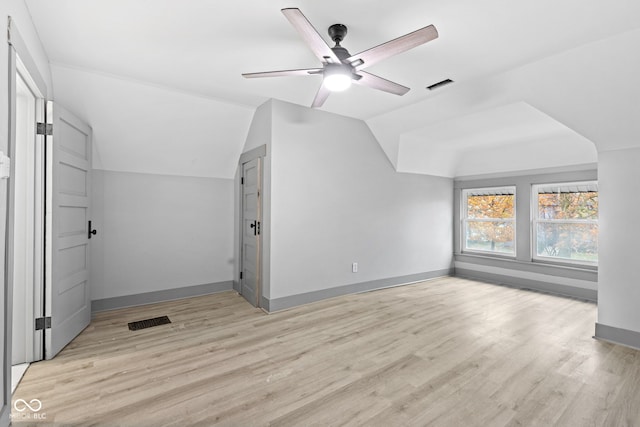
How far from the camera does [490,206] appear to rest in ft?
18.7

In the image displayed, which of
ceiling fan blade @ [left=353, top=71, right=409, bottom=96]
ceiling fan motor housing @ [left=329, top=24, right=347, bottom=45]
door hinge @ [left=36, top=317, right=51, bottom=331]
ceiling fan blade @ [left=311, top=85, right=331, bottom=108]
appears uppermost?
ceiling fan motor housing @ [left=329, top=24, right=347, bottom=45]

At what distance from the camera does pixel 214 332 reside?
10.2 feet

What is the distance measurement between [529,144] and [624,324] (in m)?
2.99

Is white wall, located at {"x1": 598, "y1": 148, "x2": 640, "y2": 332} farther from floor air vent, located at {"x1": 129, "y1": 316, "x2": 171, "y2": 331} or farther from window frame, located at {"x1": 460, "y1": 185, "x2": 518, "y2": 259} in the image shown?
floor air vent, located at {"x1": 129, "y1": 316, "x2": 171, "y2": 331}

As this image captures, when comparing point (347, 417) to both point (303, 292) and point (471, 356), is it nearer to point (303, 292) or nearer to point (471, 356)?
point (471, 356)

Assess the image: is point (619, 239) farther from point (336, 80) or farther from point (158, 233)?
point (158, 233)

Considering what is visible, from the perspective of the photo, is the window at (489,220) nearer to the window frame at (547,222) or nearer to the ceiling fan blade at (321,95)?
the window frame at (547,222)

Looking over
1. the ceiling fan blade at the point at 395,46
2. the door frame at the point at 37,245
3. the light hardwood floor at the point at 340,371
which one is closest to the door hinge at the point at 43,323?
the door frame at the point at 37,245

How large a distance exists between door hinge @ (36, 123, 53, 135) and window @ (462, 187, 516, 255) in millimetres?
6248

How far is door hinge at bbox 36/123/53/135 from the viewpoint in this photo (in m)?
2.48

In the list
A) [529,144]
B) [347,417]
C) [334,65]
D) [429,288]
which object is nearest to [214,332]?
[347,417]

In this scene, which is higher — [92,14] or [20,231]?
[92,14]

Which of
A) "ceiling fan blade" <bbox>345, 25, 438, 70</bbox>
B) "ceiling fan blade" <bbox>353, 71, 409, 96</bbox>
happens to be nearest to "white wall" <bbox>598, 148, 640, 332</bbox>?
"ceiling fan blade" <bbox>353, 71, 409, 96</bbox>

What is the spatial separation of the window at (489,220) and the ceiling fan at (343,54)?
13.3ft
